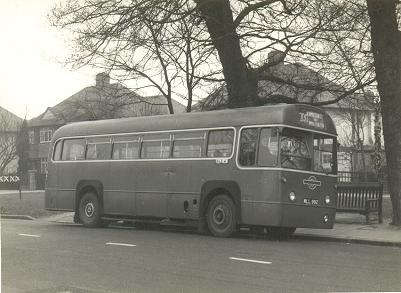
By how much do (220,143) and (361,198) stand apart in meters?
4.85

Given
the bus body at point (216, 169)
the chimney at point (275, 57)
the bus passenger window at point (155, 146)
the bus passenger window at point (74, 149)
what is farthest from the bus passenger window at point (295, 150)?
the bus passenger window at point (74, 149)

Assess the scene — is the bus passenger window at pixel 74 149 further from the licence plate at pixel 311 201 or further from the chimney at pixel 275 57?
the licence plate at pixel 311 201

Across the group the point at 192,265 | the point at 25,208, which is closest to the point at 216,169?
the point at 192,265

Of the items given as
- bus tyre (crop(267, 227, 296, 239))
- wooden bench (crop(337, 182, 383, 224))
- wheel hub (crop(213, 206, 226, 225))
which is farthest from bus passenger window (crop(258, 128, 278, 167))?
wooden bench (crop(337, 182, 383, 224))

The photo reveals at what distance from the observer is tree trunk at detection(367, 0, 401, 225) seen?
1552cm

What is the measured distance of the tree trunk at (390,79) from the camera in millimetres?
15523

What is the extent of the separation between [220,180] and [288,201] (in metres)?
1.90

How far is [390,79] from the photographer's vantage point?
51.3ft

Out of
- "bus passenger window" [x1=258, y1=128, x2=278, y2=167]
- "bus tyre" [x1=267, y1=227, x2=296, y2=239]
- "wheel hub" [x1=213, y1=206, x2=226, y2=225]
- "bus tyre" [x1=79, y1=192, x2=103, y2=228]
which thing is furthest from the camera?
"bus tyre" [x1=79, y1=192, x2=103, y2=228]

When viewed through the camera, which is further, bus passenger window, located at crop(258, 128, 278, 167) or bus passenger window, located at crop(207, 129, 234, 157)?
bus passenger window, located at crop(207, 129, 234, 157)

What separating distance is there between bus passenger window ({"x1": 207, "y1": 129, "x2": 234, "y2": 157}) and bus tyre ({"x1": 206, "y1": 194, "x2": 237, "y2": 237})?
106cm

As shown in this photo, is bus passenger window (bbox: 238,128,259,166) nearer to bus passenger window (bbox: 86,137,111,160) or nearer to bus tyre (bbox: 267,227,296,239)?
bus tyre (bbox: 267,227,296,239)

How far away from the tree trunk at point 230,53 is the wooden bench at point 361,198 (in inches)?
158

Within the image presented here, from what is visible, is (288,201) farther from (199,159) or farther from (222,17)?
(222,17)
